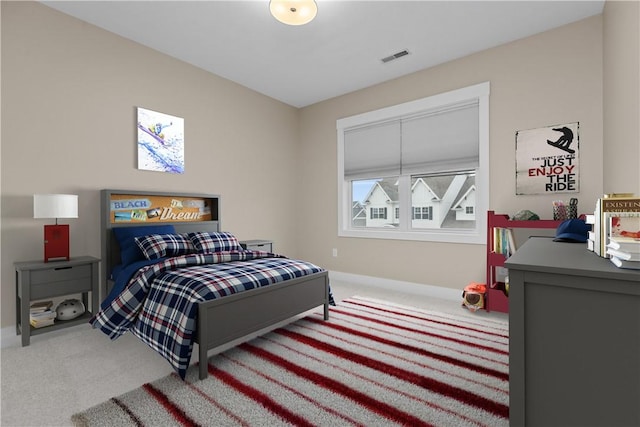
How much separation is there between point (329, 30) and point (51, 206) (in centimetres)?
272

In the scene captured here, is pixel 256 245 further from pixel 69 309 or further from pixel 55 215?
pixel 55 215

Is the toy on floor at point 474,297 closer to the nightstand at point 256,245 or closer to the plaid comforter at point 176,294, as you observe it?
the plaid comforter at point 176,294

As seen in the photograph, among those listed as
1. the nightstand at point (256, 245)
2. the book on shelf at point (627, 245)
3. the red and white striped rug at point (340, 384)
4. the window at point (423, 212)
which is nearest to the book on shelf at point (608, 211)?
the book on shelf at point (627, 245)

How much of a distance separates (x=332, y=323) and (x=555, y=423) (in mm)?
1921

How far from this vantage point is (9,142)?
238 cm

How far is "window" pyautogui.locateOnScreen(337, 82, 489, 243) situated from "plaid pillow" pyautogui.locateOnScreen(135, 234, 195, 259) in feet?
7.22

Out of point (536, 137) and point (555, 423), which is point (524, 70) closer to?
point (536, 137)

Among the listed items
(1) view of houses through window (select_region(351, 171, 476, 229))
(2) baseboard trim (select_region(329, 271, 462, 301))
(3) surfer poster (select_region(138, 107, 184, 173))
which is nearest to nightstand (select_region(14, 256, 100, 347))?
(3) surfer poster (select_region(138, 107, 184, 173))

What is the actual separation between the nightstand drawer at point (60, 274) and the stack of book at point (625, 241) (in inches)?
127

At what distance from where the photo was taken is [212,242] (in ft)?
10.2

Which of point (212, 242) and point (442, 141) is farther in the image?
point (442, 141)

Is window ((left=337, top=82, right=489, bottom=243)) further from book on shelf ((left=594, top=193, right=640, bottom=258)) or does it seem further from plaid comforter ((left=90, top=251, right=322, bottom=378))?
book on shelf ((left=594, top=193, right=640, bottom=258))

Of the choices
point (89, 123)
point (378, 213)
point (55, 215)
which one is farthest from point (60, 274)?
point (378, 213)

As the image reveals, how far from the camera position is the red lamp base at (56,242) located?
2412mm
